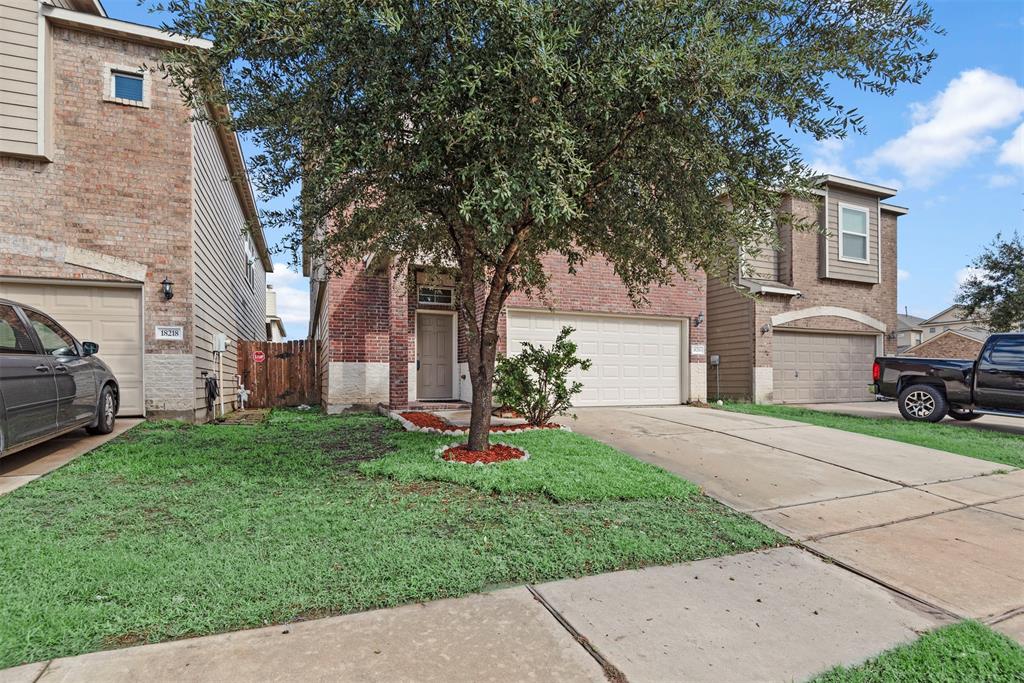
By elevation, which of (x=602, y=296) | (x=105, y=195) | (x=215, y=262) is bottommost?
(x=602, y=296)

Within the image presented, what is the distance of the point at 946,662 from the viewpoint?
2240 mm

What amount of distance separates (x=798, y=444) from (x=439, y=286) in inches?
275

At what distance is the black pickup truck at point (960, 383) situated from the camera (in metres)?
8.49

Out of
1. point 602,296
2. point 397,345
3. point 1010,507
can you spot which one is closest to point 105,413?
point 397,345

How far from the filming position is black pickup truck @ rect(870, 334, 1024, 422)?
334 inches

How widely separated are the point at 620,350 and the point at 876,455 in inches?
231

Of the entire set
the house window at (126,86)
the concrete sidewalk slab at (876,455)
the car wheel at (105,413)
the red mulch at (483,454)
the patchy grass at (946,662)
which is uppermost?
the house window at (126,86)

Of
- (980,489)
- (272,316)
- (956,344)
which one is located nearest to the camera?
(980,489)

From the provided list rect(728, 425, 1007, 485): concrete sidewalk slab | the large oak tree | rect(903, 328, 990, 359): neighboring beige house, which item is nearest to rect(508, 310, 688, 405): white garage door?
rect(728, 425, 1007, 485): concrete sidewalk slab

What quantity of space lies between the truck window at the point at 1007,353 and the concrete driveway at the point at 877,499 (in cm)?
322

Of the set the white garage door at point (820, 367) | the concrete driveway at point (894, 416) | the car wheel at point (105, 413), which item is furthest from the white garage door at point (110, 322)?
the white garage door at point (820, 367)

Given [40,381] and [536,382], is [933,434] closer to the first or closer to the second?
[536,382]

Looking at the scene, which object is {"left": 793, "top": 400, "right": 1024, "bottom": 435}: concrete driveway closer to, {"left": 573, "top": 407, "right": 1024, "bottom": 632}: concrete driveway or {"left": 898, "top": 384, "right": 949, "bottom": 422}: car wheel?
{"left": 898, "top": 384, "right": 949, "bottom": 422}: car wheel

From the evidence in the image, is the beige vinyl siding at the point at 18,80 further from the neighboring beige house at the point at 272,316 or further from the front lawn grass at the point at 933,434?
the neighboring beige house at the point at 272,316
